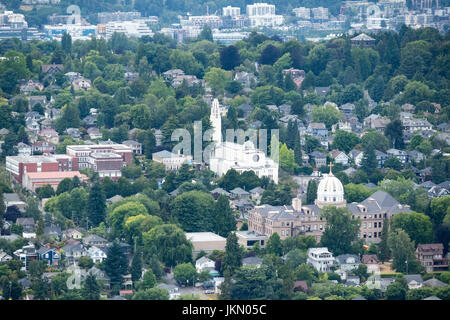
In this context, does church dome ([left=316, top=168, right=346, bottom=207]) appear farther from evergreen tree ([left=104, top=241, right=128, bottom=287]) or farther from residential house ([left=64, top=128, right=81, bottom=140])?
residential house ([left=64, top=128, right=81, bottom=140])

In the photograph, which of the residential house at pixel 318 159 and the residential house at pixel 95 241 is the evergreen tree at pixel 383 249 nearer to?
the residential house at pixel 95 241

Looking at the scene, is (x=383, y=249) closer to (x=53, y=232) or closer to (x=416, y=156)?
(x=53, y=232)

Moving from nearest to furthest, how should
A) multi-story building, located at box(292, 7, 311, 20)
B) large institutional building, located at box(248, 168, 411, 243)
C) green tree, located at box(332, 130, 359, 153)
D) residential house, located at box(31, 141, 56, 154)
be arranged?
1. large institutional building, located at box(248, 168, 411, 243)
2. residential house, located at box(31, 141, 56, 154)
3. green tree, located at box(332, 130, 359, 153)
4. multi-story building, located at box(292, 7, 311, 20)

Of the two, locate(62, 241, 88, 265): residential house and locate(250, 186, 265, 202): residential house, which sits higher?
locate(62, 241, 88, 265): residential house

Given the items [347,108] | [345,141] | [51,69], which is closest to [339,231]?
[345,141]

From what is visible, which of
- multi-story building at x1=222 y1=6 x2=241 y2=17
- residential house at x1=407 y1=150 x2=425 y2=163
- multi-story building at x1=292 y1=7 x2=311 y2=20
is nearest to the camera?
residential house at x1=407 y1=150 x2=425 y2=163

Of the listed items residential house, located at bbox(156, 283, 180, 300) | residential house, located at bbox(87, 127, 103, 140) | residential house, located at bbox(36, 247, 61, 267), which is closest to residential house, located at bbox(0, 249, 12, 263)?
residential house, located at bbox(36, 247, 61, 267)
